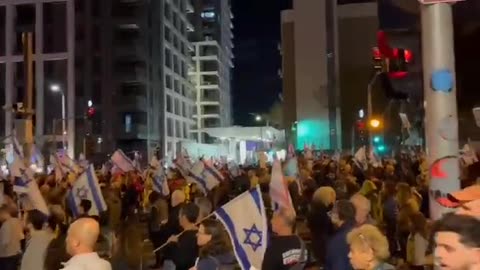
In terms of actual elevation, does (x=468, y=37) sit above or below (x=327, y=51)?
below

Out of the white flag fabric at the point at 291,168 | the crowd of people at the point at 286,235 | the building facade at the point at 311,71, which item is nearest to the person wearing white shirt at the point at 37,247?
the crowd of people at the point at 286,235

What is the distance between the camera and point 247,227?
6625mm

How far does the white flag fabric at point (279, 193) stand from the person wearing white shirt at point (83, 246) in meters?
1.92

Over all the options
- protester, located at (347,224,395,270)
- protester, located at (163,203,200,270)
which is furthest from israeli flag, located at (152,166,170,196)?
protester, located at (347,224,395,270)

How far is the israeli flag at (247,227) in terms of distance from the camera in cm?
657

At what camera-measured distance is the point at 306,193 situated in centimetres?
1515

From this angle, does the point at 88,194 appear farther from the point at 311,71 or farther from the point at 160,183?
the point at 311,71

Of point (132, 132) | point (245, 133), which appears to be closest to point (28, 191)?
point (245, 133)

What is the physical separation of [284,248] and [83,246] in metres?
1.60

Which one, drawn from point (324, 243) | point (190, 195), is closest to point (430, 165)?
point (324, 243)

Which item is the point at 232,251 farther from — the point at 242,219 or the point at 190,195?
the point at 190,195

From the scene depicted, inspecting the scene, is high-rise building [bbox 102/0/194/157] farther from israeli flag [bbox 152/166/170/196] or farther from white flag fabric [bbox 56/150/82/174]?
israeli flag [bbox 152/166/170/196]

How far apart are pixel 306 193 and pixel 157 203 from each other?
337cm

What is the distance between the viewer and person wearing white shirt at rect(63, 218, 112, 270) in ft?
19.5
